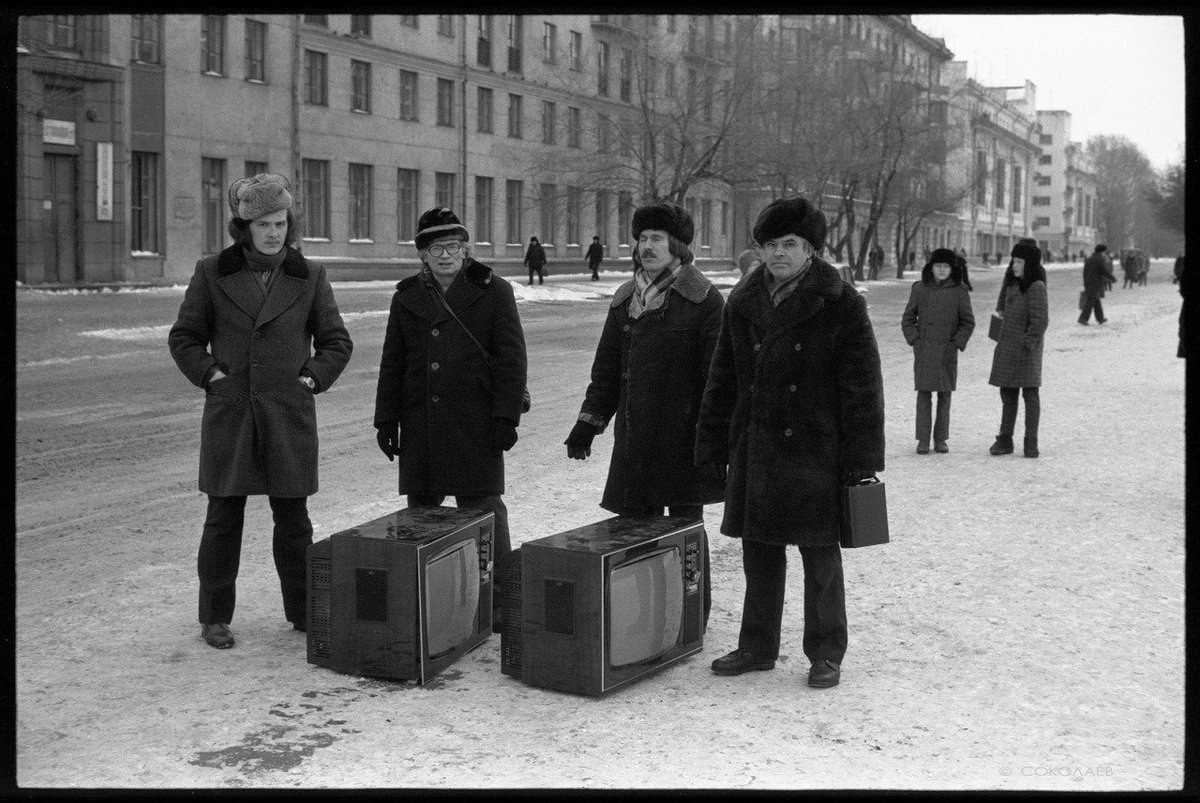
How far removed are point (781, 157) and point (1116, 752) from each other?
3787 cm

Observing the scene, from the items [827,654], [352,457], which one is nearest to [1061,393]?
[352,457]

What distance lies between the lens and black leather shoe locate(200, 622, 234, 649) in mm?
5645

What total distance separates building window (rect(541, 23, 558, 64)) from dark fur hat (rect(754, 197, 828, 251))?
140 ft

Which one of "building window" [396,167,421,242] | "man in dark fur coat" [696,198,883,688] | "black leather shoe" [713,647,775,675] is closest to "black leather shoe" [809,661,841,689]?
"man in dark fur coat" [696,198,883,688]

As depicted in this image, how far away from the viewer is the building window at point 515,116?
46000 millimetres

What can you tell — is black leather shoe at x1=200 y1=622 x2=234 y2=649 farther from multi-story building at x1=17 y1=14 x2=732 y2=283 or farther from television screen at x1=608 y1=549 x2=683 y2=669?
multi-story building at x1=17 y1=14 x2=732 y2=283

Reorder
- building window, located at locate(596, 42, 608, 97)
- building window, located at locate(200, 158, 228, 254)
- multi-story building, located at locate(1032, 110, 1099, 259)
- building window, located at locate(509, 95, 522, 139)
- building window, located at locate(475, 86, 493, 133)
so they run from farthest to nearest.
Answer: multi-story building, located at locate(1032, 110, 1099, 259) → building window, located at locate(596, 42, 608, 97) → building window, located at locate(509, 95, 522, 139) → building window, located at locate(475, 86, 493, 133) → building window, located at locate(200, 158, 228, 254)

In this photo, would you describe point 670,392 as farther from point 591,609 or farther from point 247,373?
point 247,373

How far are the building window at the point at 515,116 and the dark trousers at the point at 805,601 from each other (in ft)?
137

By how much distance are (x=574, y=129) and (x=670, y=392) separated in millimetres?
38250

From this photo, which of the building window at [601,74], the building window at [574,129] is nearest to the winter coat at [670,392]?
the building window at [574,129]

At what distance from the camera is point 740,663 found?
213 inches

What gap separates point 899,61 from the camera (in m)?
50.0

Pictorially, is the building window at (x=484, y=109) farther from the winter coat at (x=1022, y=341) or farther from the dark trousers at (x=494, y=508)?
the dark trousers at (x=494, y=508)
